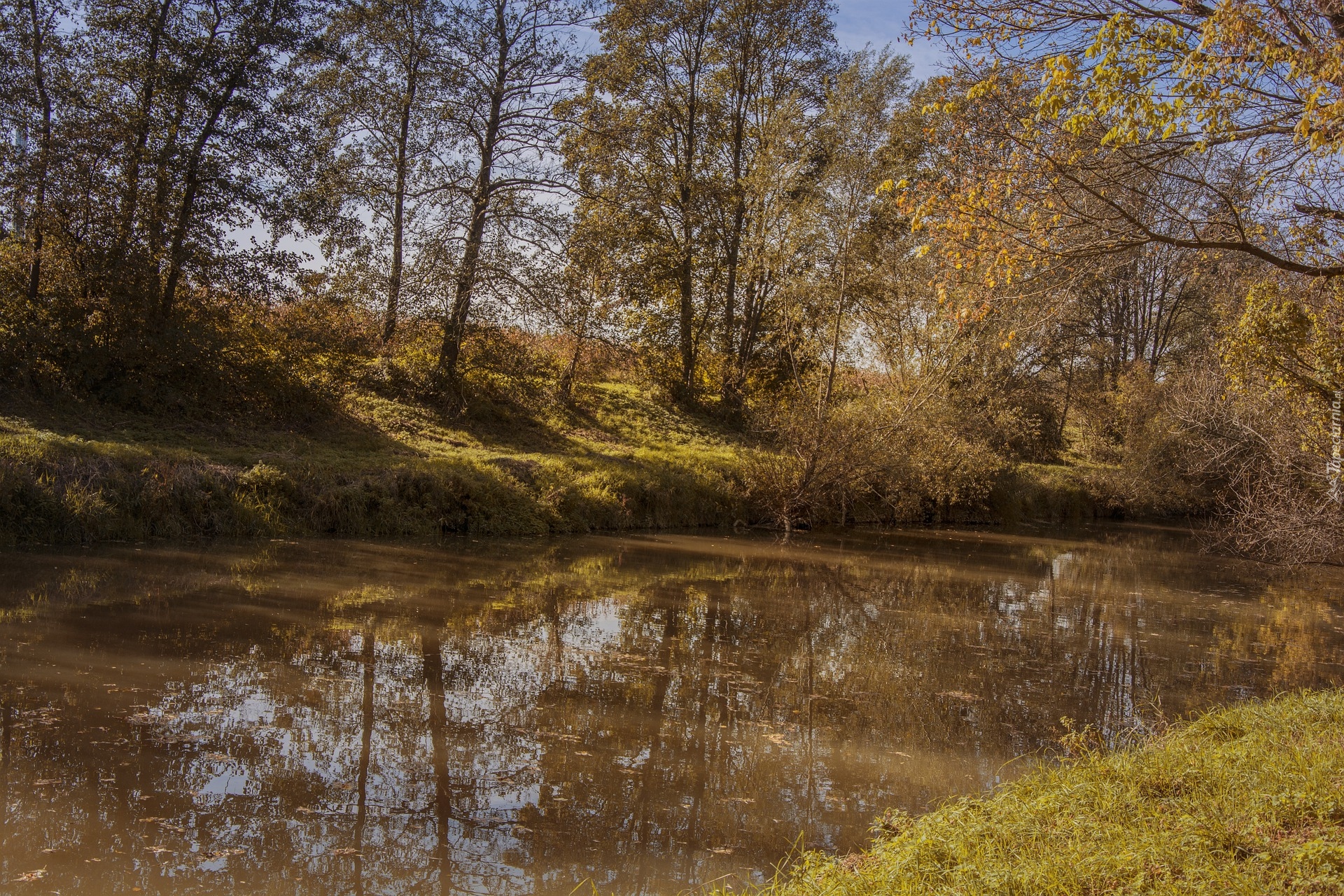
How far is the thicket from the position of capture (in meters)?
9.53

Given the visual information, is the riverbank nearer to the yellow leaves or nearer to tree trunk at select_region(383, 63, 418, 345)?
tree trunk at select_region(383, 63, 418, 345)

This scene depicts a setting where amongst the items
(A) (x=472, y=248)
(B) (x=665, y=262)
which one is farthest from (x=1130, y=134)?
(B) (x=665, y=262)

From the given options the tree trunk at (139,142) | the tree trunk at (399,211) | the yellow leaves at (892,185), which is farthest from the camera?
the tree trunk at (399,211)

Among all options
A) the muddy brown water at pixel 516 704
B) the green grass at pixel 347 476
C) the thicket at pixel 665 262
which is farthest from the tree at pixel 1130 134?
the green grass at pixel 347 476

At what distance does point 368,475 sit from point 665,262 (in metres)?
15.0

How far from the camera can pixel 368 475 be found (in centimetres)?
1625

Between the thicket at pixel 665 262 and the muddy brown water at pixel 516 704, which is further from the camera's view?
the thicket at pixel 665 262

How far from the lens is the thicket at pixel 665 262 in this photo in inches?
375

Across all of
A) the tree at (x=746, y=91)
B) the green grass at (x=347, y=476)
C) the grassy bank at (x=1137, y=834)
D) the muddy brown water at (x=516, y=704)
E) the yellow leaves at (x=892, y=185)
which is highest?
the tree at (x=746, y=91)

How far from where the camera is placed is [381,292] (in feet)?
69.3

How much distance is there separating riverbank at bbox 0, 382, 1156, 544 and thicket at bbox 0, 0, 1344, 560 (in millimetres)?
94

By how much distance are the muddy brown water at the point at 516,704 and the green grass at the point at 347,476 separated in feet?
3.39

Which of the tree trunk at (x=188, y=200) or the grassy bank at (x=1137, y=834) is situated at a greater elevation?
the tree trunk at (x=188, y=200)

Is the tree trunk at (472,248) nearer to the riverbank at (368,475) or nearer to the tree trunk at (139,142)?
the riverbank at (368,475)
